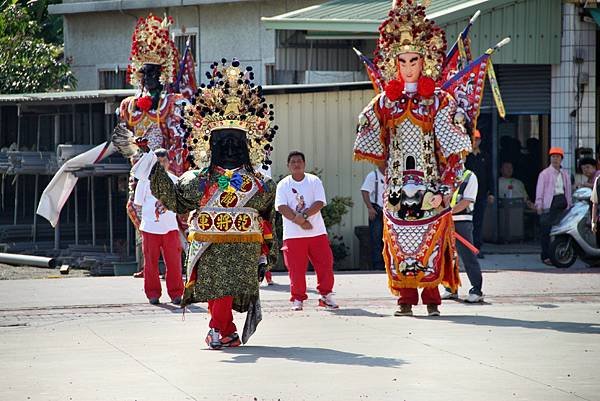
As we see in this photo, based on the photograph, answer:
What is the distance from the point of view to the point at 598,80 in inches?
864

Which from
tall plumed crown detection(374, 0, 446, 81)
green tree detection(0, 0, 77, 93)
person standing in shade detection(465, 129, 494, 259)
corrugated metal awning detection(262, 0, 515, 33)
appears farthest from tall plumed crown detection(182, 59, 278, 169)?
green tree detection(0, 0, 77, 93)

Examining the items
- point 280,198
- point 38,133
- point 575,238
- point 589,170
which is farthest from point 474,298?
point 38,133

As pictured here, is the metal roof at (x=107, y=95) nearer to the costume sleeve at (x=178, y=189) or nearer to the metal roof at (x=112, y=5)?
the metal roof at (x=112, y=5)

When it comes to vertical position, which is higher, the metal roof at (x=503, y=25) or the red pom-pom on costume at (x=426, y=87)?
the metal roof at (x=503, y=25)

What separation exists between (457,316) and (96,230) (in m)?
9.76

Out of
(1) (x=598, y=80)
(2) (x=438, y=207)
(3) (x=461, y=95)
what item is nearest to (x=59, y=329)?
(2) (x=438, y=207)

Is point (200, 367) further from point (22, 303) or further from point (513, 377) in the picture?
point (22, 303)

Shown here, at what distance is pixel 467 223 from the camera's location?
15.1 m

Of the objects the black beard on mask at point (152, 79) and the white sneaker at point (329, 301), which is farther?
the black beard on mask at point (152, 79)

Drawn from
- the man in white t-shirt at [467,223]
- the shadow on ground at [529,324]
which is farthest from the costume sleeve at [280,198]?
the shadow on ground at [529,324]

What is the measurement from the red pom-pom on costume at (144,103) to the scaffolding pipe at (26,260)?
3.25 meters

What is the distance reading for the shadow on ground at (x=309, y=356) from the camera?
35.2 feet

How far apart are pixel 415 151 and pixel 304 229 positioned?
172 centimetres

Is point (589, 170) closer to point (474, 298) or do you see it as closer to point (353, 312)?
point (474, 298)
